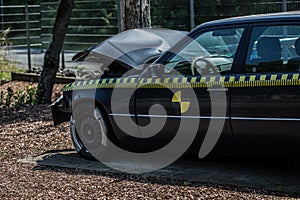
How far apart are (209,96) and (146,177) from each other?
3.51 ft

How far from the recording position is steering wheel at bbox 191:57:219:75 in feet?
24.2

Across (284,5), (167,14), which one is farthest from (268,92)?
(167,14)

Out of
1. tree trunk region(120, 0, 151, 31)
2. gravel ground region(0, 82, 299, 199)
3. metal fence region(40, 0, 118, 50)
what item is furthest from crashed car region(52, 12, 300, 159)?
metal fence region(40, 0, 118, 50)

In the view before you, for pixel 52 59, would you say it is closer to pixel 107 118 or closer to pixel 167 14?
pixel 167 14

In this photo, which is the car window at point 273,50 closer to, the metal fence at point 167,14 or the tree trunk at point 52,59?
the metal fence at point 167,14

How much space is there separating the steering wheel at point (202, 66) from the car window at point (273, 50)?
46 centimetres

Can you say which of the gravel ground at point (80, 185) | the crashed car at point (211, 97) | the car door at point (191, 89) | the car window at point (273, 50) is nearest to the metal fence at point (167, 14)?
the gravel ground at point (80, 185)

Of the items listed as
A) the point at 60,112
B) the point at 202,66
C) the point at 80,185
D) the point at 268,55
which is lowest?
the point at 80,185

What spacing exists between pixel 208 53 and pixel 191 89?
1.51ft

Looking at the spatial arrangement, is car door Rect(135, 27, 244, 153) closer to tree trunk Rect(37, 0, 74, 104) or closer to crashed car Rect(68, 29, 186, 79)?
crashed car Rect(68, 29, 186, 79)

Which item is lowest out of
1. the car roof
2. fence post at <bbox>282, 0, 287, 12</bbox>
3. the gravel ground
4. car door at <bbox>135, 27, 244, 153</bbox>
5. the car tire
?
the gravel ground

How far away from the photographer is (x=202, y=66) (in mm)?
7449

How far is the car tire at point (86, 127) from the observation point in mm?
8266

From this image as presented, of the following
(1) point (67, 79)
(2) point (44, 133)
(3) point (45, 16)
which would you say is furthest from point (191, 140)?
(3) point (45, 16)
